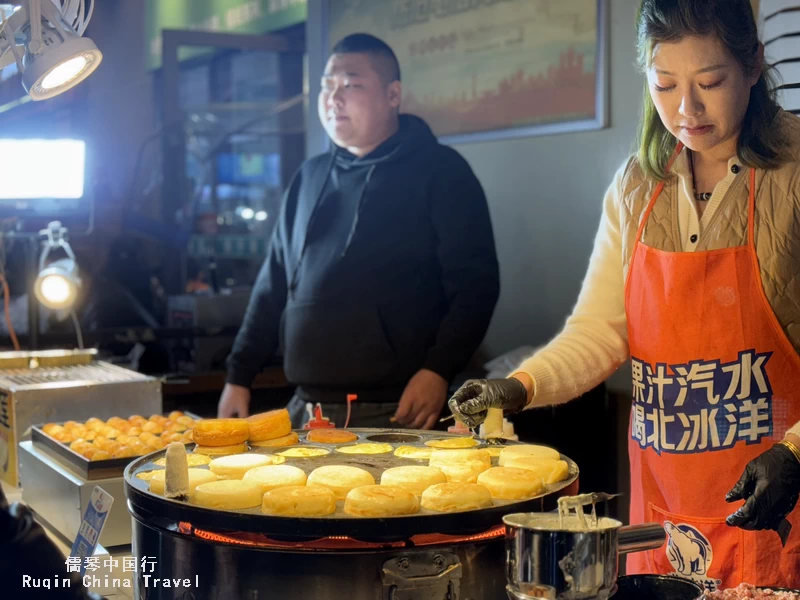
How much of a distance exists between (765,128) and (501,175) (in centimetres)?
217

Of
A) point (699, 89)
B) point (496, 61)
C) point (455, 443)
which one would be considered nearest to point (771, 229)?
point (699, 89)

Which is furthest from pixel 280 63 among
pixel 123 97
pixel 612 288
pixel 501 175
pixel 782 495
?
pixel 782 495

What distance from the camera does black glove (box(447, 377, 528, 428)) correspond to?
1.82 metres

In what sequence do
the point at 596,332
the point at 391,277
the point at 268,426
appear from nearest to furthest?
the point at 268,426 < the point at 596,332 < the point at 391,277

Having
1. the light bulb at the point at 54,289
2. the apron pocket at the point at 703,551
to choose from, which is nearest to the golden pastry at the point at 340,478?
the apron pocket at the point at 703,551

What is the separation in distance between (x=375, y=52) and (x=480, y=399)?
1.66m

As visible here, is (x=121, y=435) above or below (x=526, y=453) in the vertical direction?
below

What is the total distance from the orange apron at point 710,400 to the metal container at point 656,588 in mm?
527

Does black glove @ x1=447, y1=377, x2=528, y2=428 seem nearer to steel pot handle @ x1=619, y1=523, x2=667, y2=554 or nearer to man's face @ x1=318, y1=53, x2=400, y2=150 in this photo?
steel pot handle @ x1=619, y1=523, x2=667, y2=554

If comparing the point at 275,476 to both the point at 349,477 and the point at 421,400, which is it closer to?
the point at 349,477

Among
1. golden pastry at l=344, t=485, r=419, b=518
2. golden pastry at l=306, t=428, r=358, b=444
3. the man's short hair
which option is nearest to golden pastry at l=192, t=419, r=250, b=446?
golden pastry at l=306, t=428, r=358, b=444

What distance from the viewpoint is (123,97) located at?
30.7ft

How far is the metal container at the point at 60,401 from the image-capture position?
2.74 m

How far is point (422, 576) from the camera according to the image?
4.44 feet
